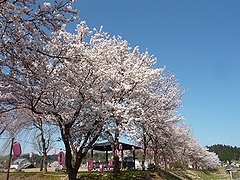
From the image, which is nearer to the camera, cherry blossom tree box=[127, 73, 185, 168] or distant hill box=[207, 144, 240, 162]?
cherry blossom tree box=[127, 73, 185, 168]

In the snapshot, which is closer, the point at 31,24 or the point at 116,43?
the point at 31,24

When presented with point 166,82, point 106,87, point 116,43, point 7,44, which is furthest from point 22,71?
point 166,82

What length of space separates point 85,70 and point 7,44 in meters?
4.04

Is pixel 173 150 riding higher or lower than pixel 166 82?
lower

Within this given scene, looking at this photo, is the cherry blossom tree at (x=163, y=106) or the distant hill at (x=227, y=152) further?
the distant hill at (x=227, y=152)

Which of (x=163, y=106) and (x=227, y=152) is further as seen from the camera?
(x=227, y=152)

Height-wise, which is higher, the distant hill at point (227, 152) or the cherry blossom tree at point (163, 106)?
the cherry blossom tree at point (163, 106)

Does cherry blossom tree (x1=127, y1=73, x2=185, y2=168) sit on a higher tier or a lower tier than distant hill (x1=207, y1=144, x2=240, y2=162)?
higher

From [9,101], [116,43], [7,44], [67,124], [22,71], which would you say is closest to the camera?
[7,44]

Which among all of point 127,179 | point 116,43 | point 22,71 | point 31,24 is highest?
point 116,43

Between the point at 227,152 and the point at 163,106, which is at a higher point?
the point at 163,106

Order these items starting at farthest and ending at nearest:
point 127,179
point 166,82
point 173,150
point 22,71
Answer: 1. point 173,150
2. point 166,82
3. point 127,179
4. point 22,71

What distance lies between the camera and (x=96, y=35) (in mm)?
9430

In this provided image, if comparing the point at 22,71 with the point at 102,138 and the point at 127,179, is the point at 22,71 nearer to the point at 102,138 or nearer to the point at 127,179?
the point at 102,138
